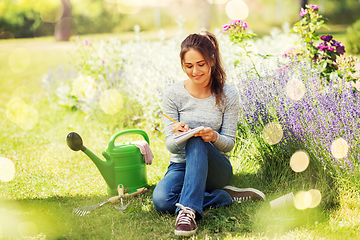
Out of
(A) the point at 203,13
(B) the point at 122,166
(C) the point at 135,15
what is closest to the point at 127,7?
(C) the point at 135,15

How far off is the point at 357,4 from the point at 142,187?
72.3 feet

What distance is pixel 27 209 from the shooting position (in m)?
2.49

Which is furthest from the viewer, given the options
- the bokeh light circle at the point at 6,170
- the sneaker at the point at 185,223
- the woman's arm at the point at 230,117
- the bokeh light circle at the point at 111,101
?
the bokeh light circle at the point at 111,101

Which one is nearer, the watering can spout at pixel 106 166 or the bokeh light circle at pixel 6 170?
the watering can spout at pixel 106 166

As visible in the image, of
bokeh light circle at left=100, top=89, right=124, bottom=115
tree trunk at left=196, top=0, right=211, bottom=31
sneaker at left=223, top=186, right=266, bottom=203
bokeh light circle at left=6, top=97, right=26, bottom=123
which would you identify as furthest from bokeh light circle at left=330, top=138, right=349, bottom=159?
tree trunk at left=196, top=0, right=211, bottom=31

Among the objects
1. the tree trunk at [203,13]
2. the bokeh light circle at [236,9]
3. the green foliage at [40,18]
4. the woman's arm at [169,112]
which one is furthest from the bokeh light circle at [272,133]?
the bokeh light circle at [236,9]

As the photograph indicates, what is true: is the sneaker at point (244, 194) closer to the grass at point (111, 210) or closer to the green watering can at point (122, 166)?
the grass at point (111, 210)

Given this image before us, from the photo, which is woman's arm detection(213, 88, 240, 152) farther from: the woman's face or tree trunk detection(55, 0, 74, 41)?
tree trunk detection(55, 0, 74, 41)

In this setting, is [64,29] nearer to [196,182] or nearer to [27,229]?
[27,229]

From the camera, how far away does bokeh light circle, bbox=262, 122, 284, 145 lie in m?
2.55

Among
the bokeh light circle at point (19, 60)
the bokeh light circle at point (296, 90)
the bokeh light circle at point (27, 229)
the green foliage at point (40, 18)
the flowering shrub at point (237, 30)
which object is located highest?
the green foliage at point (40, 18)

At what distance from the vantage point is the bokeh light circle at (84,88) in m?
4.52

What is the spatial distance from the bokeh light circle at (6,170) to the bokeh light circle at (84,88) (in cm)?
139

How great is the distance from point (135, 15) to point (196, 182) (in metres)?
21.9
